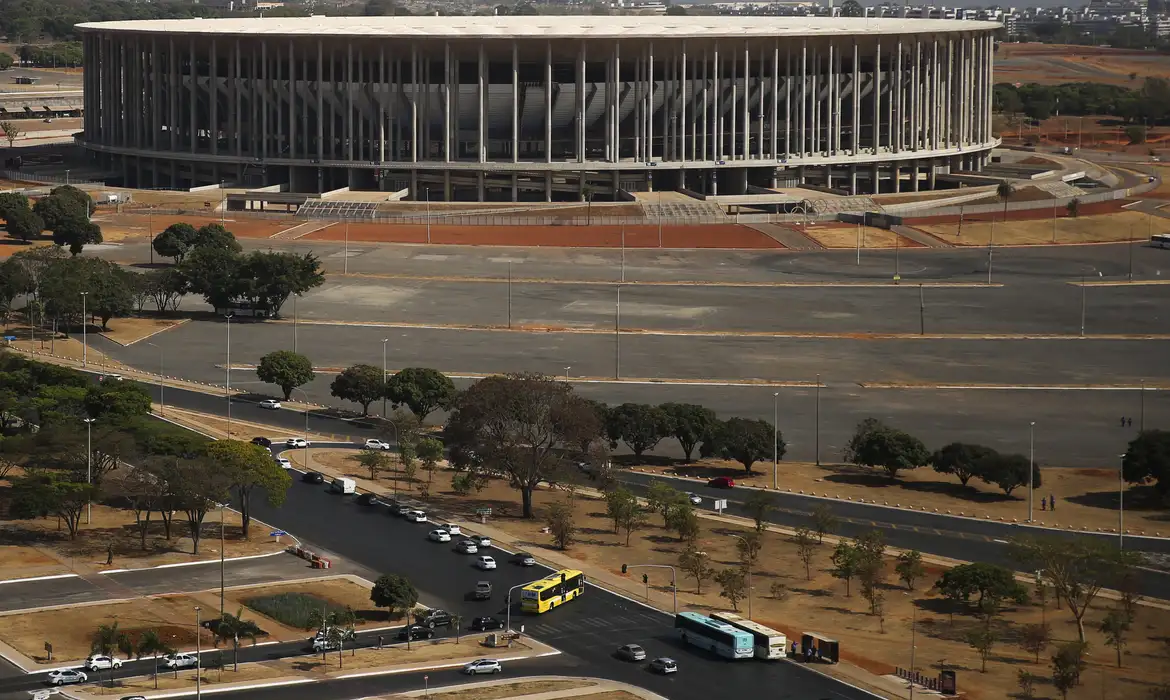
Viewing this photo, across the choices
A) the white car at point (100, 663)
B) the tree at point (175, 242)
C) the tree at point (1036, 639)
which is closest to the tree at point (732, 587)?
the tree at point (1036, 639)

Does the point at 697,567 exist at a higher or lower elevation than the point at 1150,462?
lower

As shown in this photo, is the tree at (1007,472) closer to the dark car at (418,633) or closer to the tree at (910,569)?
the tree at (910,569)

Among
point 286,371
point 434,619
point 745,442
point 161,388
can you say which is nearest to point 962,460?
point 745,442

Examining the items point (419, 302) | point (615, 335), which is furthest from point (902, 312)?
point (419, 302)

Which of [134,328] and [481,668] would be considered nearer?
[481,668]

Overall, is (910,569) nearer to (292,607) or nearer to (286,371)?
(292,607)
